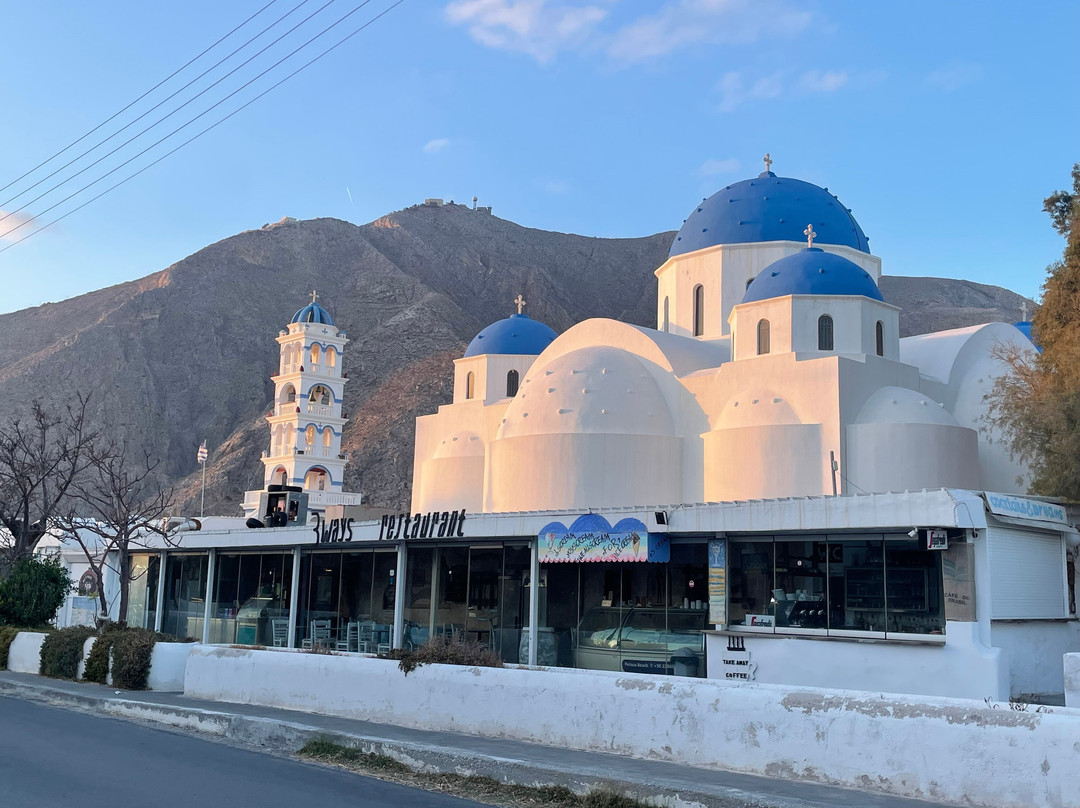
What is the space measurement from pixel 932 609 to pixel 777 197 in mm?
19399

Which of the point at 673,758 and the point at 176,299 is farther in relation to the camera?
the point at 176,299

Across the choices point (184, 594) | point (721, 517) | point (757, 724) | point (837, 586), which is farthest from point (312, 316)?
point (757, 724)

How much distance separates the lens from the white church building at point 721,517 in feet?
45.1

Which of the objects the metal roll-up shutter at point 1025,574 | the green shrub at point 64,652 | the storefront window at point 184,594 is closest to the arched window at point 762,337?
the metal roll-up shutter at point 1025,574

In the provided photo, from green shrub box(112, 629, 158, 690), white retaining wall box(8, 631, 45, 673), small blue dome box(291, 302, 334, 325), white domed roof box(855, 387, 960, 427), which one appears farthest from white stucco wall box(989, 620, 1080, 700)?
small blue dome box(291, 302, 334, 325)

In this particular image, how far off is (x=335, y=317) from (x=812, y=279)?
6887cm

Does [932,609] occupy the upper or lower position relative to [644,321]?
lower

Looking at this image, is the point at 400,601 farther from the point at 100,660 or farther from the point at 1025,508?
the point at 1025,508

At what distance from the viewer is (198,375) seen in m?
85.7

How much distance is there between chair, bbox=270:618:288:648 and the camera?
21.5 m

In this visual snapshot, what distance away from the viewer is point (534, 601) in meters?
17.0

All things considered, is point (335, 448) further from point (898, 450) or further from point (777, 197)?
point (898, 450)

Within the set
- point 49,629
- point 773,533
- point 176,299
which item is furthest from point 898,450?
point 176,299

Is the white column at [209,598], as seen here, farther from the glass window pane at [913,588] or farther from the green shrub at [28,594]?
the glass window pane at [913,588]
